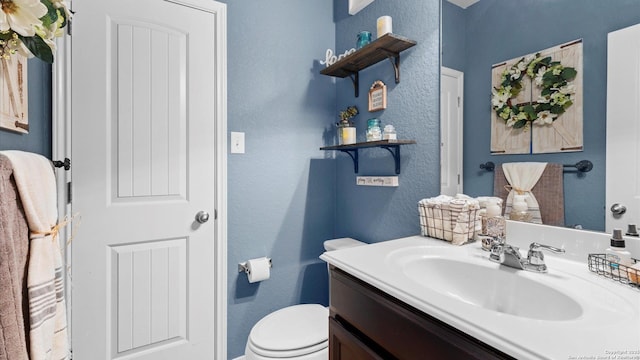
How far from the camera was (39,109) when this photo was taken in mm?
1212

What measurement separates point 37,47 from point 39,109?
2.93 ft

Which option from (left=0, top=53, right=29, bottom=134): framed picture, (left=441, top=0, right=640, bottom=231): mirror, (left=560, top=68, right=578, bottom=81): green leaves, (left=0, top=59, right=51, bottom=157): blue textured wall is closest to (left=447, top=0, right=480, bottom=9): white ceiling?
(left=441, top=0, right=640, bottom=231): mirror

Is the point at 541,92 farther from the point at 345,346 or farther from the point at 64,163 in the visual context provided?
the point at 64,163

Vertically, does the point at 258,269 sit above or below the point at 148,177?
below

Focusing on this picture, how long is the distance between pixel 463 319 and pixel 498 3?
110 cm

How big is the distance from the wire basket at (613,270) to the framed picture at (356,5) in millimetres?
Result: 1562

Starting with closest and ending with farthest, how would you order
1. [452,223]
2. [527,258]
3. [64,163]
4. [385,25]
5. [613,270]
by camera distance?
[613,270] < [527,258] < [452,223] < [64,163] < [385,25]

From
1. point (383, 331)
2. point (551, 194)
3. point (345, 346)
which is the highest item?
point (551, 194)

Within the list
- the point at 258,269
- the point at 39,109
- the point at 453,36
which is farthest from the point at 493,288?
the point at 39,109

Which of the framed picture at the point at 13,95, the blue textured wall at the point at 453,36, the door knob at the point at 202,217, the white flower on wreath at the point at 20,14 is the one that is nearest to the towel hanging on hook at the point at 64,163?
the framed picture at the point at 13,95

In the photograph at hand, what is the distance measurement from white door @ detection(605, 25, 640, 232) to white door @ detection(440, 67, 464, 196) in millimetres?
457

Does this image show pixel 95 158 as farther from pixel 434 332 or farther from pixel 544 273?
pixel 544 273

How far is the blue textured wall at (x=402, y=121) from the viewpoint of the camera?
4.33 feet

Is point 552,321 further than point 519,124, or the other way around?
point 519,124
